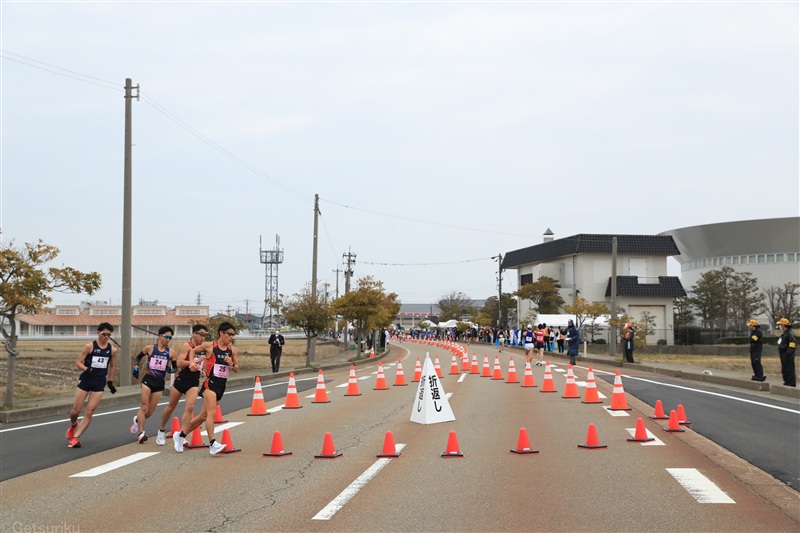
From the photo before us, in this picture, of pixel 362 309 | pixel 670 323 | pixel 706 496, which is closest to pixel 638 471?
pixel 706 496

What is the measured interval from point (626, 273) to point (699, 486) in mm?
71048

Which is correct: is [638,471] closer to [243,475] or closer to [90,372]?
[243,475]

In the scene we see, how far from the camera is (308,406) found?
732 inches

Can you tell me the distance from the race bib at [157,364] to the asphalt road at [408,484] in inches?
44.7

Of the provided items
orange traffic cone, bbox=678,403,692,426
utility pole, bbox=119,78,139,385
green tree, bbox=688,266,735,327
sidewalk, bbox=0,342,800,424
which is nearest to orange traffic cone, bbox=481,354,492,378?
sidewalk, bbox=0,342,800,424

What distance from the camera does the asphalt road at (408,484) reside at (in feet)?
24.5

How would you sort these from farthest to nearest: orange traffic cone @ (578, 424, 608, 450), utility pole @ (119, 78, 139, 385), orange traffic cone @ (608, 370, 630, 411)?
utility pole @ (119, 78, 139, 385) → orange traffic cone @ (608, 370, 630, 411) → orange traffic cone @ (578, 424, 608, 450)

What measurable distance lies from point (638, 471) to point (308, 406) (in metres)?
9.99

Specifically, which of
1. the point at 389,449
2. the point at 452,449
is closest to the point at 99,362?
→ the point at 389,449

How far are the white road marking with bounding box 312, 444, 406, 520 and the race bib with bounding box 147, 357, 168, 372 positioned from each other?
14.0ft

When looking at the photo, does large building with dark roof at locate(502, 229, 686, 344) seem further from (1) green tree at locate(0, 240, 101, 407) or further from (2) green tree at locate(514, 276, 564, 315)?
(1) green tree at locate(0, 240, 101, 407)

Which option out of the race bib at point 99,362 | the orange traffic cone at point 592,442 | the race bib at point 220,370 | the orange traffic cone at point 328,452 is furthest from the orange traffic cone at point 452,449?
the race bib at point 99,362

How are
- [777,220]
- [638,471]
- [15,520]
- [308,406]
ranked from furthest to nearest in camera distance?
[777,220]
[308,406]
[638,471]
[15,520]

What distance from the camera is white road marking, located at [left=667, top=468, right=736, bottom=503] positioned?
8.27m
